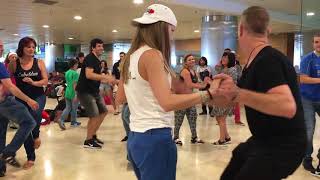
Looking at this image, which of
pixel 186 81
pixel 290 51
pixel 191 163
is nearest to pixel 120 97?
pixel 191 163

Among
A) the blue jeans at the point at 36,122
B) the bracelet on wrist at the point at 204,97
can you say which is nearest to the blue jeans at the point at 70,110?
the blue jeans at the point at 36,122

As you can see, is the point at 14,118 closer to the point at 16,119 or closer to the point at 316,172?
the point at 16,119

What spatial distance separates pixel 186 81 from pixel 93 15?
7565 millimetres

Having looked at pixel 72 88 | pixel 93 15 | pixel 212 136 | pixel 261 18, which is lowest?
pixel 212 136

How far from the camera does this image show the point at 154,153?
187cm

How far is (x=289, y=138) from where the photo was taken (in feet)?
5.97

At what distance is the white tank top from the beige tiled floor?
2.22 meters

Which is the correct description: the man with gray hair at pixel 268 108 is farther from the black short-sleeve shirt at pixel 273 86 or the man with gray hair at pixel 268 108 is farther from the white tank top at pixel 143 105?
the white tank top at pixel 143 105

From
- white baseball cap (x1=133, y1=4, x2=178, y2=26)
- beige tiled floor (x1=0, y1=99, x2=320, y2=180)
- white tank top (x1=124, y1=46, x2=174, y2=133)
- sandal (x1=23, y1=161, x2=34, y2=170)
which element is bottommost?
beige tiled floor (x1=0, y1=99, x2=320, y2=180)

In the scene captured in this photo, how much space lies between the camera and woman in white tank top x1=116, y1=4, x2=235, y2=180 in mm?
1866

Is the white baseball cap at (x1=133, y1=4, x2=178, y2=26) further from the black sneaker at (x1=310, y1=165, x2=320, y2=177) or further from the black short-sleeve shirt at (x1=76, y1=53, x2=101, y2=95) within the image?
the black short-sleeve shirt at (x1=76, y1=53, x2=101, y2=95)

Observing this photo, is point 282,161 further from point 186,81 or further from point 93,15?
point 93,15

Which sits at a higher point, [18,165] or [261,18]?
[261,18]

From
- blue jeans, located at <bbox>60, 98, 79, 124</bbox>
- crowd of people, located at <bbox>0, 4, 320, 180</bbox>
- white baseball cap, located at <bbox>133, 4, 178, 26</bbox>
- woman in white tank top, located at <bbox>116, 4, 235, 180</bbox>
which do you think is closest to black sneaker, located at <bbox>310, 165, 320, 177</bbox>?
crowd of people, located at <bbox>0, 4, 320, 180</bbox>
